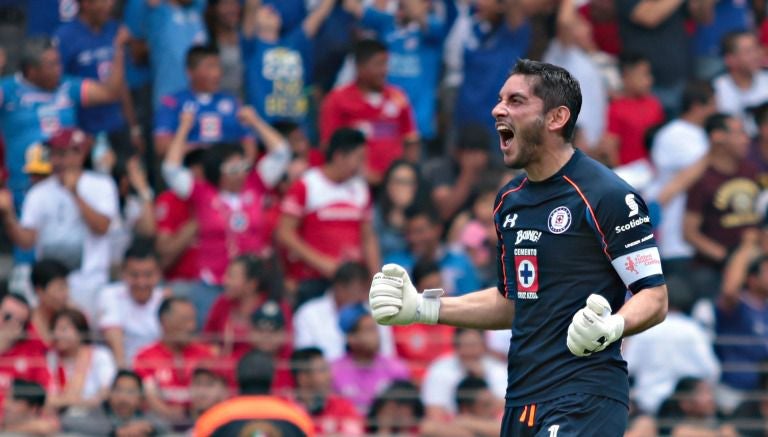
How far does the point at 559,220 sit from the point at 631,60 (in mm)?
7201

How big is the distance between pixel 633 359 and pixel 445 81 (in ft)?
12.4

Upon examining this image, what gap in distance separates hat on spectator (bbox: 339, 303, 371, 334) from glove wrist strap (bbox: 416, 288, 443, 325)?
4.19 m

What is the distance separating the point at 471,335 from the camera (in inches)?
406

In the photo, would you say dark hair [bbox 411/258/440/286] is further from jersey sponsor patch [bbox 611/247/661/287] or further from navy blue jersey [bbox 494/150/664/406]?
jersey sponsor patch [bbox 611/247/661/287]

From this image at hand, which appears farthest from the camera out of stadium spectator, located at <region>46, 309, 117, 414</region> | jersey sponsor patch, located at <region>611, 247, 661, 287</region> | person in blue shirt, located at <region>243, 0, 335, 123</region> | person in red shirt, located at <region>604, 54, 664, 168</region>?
person in red shirt, located at <region>604, 54, 664, 168</region>

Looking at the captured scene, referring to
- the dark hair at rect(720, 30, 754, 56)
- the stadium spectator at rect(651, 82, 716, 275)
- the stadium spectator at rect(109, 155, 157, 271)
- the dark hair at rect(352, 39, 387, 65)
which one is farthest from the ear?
the dark hair at rect(720, 30, 754, 56)

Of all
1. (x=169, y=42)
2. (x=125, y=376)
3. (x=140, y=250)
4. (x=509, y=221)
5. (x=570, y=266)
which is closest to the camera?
(x=570, y=266)

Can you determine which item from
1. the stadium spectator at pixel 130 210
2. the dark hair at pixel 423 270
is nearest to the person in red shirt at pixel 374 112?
the dark hair at pixel 423 270

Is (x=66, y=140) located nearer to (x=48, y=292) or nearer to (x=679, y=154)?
(x=48, y=292)

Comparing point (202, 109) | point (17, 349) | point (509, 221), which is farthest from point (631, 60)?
point (509, 221)

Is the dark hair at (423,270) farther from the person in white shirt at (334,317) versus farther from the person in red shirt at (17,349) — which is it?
the person in red shirt at (17,349)

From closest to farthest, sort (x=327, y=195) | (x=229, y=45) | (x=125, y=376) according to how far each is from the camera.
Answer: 1. (x=125, y=376)
2. (x=327, y=195)
3. (x=229, y=45)

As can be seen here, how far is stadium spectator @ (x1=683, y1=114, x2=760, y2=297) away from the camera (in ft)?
39.4

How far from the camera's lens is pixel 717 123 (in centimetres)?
1206
